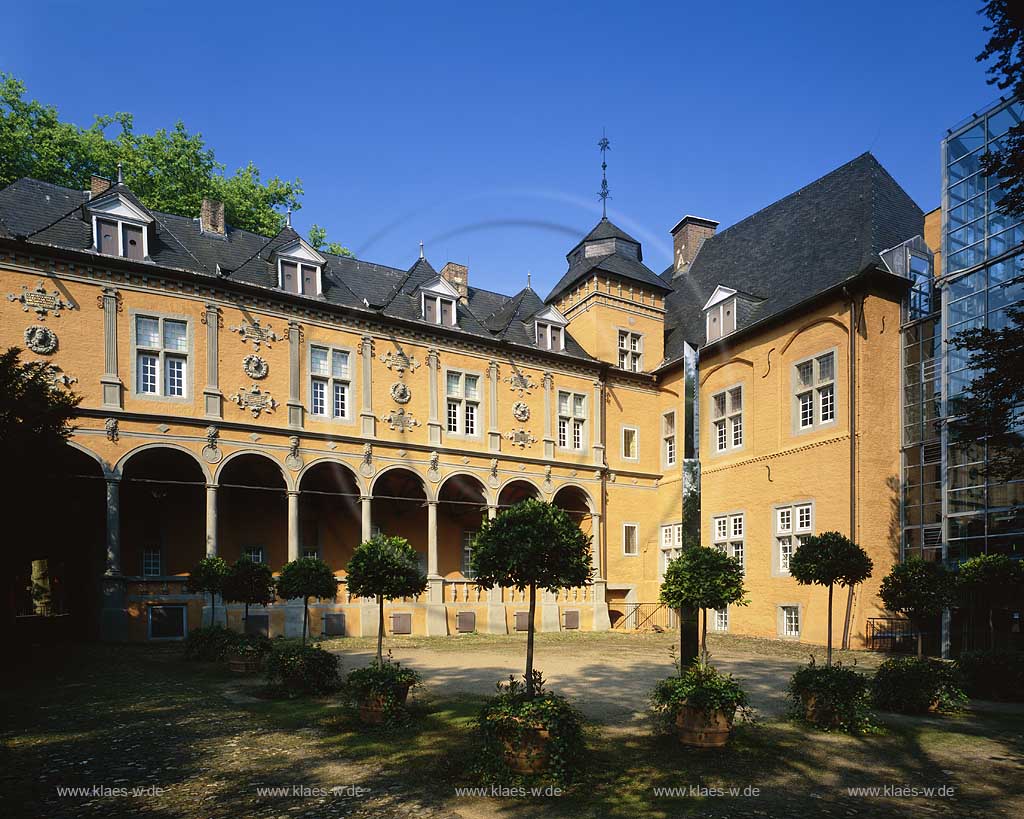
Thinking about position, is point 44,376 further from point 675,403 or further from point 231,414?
point 675,403

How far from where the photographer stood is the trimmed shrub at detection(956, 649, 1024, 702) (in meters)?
13.1

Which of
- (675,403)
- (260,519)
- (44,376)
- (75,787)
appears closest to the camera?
(75,787)

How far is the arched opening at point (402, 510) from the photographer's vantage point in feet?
92.2

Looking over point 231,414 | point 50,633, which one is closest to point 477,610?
point 231,414

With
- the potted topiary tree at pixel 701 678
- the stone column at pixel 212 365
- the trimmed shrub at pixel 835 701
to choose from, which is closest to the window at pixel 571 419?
the stone column at pixel 212 365

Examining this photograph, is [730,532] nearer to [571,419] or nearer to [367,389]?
[571,419]

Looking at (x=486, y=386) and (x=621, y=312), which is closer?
(x=486, y=386)

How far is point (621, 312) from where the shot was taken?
1225 inches

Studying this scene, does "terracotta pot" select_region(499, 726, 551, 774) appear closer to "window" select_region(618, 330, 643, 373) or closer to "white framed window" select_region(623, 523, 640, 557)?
"white framed window" select_region(623, 523, 640, 557)

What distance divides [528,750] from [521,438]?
20.9m

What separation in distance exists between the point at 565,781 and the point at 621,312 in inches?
1007

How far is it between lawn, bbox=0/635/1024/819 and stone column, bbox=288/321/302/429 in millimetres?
12603

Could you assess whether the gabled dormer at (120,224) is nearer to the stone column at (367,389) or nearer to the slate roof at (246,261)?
the slate roof at (246,261)

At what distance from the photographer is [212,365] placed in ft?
72.7
